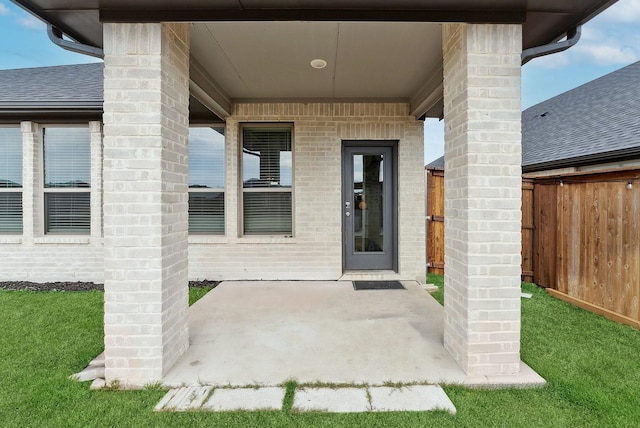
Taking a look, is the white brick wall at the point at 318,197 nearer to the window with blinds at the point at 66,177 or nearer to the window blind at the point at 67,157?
the window with blinds at the point at 66,177

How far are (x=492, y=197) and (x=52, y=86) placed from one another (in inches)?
284

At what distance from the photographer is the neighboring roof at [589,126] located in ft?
17.5

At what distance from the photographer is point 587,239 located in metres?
4.05

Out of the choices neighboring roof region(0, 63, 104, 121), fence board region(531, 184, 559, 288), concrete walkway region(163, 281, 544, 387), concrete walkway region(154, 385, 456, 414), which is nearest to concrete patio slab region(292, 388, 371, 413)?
concrete walkway region(154, 385, 456, 414)

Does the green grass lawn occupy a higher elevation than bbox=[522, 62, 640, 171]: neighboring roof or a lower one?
lower

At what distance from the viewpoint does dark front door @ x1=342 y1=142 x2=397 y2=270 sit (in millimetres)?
5367

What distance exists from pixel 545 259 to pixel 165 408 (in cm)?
515

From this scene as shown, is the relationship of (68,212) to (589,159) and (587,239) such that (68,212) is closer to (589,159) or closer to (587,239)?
(587,239)

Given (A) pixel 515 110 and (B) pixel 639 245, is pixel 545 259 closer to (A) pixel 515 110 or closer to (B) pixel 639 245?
(B) pixel 639 245

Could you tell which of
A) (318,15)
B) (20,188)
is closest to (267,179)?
(318,15)

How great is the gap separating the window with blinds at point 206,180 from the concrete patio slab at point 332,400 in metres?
3.80

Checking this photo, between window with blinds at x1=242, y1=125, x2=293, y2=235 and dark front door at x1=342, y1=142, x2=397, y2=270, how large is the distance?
965 millimetres

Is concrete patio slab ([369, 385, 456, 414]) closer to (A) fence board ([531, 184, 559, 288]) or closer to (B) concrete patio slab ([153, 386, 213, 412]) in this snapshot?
(B) concrete patio slab ([153, 386, 213, 412])

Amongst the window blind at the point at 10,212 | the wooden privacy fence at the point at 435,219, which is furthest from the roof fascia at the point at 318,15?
the window blind at the point at 10,212
